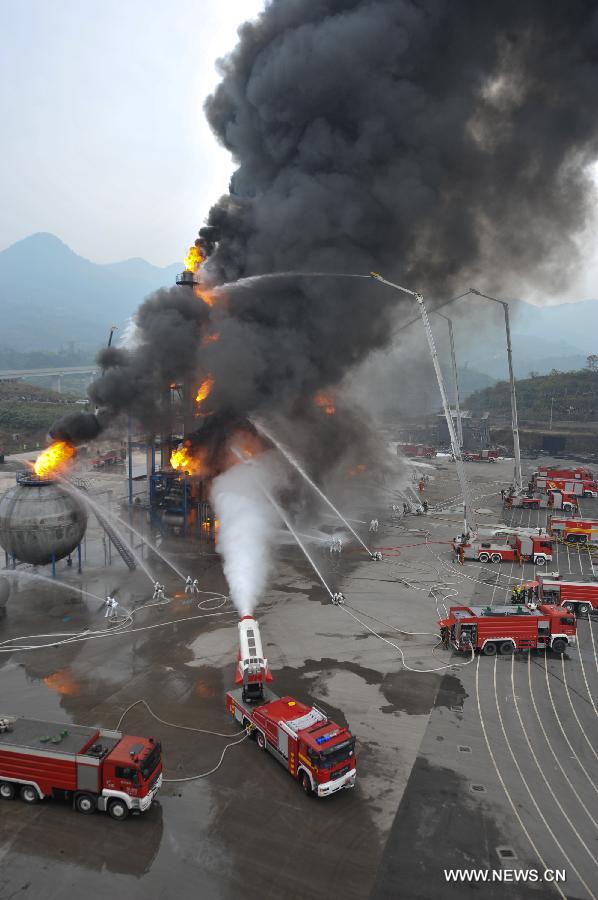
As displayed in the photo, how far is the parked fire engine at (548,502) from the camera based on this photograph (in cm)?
6638

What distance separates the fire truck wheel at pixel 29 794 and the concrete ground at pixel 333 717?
0.70 feet

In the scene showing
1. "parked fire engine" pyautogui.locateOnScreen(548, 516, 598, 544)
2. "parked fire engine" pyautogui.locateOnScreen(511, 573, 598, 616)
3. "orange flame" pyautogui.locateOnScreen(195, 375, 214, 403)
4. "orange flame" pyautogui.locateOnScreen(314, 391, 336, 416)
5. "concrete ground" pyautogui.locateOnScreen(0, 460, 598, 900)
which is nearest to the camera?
"concrete ground" pyautogui.locateOnScreen(0, 460, 598, 900)

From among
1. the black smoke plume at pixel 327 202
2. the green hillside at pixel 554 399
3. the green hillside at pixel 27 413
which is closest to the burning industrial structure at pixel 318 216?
the black smoke plume at pixel 327 202

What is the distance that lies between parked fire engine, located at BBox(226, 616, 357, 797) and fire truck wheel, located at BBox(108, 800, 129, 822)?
16.0ft

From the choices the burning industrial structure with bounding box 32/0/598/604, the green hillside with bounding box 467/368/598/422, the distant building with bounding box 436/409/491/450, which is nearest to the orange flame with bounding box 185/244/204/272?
the burning industrial structure with bounding box 32/0/598/604

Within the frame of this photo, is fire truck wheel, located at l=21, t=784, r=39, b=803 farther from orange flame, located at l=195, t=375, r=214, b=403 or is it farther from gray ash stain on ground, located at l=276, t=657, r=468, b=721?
orange flame, located at l=195, t=375, r=214, b=403

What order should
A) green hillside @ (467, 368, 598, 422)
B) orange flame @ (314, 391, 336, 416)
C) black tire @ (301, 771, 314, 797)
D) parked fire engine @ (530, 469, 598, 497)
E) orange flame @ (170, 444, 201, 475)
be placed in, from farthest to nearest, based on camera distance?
green hillside @ (467, 368, 598, 422), parked fire engine @ (530, 469, 598, 497), orange flame @ (314, 391, 336, 416), orange flame @ (170, 444, 201, 475), black tire @ (301, 771, 314, 797)

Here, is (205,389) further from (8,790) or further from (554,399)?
(554,399)

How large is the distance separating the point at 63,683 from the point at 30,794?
7785 millimetres

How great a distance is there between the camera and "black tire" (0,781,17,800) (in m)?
17.5

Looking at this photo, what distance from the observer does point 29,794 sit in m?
17.3

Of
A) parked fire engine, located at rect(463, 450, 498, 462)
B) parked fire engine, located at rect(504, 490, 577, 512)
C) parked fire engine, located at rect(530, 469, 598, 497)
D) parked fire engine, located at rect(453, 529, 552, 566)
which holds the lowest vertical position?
parked fire engine, located at rect(453, 529, 552, 566)

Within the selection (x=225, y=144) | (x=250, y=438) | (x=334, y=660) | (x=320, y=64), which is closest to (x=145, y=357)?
(x=250, y=438)

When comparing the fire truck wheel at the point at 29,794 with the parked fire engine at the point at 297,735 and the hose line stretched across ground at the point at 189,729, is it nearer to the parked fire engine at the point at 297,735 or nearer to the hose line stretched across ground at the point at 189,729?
the hose line stretched across ground at the point at 189,729
